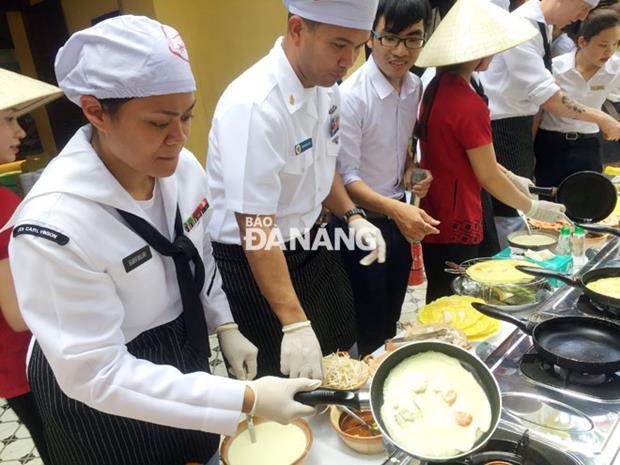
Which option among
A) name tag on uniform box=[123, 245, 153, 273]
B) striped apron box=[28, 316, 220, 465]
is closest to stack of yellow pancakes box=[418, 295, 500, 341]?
striped apron box=[28, 316, 220, 465]

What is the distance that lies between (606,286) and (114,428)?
4.32 ft

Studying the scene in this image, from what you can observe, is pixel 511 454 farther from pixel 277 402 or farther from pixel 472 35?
pixel 472 35

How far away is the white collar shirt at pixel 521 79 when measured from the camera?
2.58 m

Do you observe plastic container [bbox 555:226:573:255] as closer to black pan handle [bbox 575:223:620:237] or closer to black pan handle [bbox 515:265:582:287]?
black pan handle [bbox 575:223:620:237]

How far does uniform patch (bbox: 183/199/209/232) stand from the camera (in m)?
1.19

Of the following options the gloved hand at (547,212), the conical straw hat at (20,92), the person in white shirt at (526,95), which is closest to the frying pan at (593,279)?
the gloved hand at (547,212)

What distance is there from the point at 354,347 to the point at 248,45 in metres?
3.49

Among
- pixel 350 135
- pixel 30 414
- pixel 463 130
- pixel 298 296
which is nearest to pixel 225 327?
pixel 298 296

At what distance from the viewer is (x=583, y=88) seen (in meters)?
3.08

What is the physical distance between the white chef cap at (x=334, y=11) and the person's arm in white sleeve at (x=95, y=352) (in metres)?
0.87

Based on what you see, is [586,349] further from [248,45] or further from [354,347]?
[248,45]

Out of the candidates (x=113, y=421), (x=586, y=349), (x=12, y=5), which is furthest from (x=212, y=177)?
(x=12, y=5)

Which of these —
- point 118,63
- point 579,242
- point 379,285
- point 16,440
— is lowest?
point 16,440

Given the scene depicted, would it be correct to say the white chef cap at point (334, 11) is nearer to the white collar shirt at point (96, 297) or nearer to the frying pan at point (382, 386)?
the white collar shirt at point (96, 297)
